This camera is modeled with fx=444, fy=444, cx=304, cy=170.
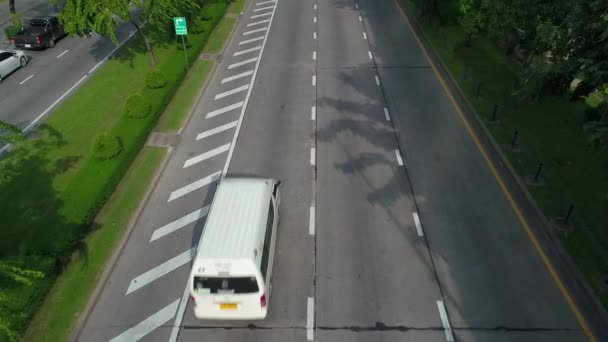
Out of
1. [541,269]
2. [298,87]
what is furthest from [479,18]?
[541,269]

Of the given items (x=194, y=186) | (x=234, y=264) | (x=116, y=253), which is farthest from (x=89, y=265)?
(x=234, y=264)

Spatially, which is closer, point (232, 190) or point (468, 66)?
point (232, 190)

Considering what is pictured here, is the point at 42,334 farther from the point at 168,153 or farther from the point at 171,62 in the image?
the point at 171,62

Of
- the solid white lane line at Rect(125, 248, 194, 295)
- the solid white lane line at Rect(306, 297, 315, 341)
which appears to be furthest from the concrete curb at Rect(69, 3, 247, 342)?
the solid white lane line at Rect(306, 297, 315, 341)

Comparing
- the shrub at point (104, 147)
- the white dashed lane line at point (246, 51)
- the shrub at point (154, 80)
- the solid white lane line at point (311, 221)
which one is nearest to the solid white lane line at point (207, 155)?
the shrub at point (104, 147)

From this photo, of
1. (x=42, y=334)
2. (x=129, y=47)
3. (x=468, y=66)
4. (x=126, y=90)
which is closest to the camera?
(x=42, y=334)

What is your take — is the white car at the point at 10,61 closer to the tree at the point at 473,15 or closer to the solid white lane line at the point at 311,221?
the solid white lane line at the point at 311,221
